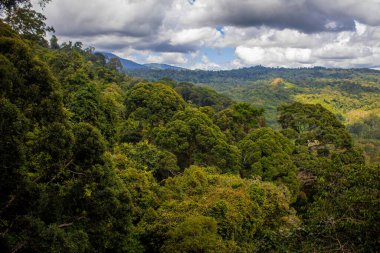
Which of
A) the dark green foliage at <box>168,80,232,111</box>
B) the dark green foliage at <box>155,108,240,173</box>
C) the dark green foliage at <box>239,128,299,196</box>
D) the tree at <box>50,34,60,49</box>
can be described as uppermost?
the tree at <box>50,34,60,49</box>

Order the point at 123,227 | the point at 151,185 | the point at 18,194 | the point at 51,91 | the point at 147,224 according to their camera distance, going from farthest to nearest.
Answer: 1. the point at 151,185
2. the point at 147,224
3. the point at 123,227
4. the point at 51,91
5. the point at 18,194

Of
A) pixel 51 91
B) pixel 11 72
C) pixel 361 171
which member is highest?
pixel 11 72

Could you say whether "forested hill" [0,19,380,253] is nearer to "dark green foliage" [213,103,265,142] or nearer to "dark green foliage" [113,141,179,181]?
"dark green foliage" [113,141,179,181]

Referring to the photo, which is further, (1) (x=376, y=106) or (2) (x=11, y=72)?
(1) (x=376, y=106)

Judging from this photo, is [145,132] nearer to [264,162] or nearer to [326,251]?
[264,162]

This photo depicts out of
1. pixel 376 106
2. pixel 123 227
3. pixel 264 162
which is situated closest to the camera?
pixel 123 227

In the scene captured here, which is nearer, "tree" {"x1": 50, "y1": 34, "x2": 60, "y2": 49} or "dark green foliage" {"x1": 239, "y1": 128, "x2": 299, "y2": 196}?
"dark green foliage" {"x1": 239, "y1": 128, "x2": 299, "y2": 196}

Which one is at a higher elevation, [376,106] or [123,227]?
[123,227]

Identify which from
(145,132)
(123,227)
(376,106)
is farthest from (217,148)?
(376,106)

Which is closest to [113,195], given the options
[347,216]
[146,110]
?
[347,216]

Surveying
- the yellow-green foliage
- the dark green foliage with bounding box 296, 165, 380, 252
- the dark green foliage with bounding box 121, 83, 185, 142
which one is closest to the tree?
the dark green foliage with bounding box 121, 83, 185, 142

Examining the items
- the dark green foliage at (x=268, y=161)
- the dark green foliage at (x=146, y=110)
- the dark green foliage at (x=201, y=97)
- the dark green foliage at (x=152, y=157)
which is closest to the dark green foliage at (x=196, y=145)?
the dark green foliage at (x=152, y=157)
